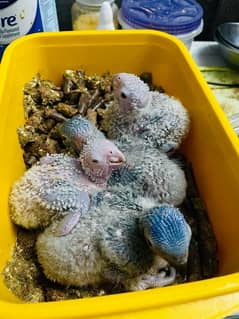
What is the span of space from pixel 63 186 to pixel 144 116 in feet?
0.43

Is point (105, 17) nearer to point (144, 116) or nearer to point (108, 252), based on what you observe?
point (144, 116)

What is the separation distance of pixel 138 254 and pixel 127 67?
31 centimetres

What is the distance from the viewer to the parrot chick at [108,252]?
0.38 meters

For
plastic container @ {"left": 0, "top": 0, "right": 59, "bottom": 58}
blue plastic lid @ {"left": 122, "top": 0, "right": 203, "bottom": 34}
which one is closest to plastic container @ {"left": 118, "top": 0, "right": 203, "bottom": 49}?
blue plastic lid @ {"left": 122, "top": 0, "right": 203, "bottom": 34}

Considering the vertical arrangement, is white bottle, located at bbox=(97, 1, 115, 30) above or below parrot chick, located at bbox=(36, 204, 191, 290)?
above

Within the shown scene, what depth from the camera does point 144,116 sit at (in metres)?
0.50

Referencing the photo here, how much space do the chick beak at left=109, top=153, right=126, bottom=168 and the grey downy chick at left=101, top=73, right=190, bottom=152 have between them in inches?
2.7

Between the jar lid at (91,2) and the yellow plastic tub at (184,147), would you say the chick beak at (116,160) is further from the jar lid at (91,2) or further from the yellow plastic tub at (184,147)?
the jar lid at (91,2)

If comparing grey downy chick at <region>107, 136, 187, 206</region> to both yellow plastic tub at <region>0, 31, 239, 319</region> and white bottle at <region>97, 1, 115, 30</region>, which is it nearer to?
yellow plastic tub at <region>0, 31, 239, 319</region>

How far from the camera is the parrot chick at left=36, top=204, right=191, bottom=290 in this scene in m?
0.38

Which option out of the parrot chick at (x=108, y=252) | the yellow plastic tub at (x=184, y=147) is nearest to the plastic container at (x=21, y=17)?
the yellow plastic tub at (x=184, y=147)

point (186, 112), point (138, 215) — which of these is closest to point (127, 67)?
point (186, 112)

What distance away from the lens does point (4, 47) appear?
59 cm

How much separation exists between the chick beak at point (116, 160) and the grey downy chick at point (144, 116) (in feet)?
0.23
